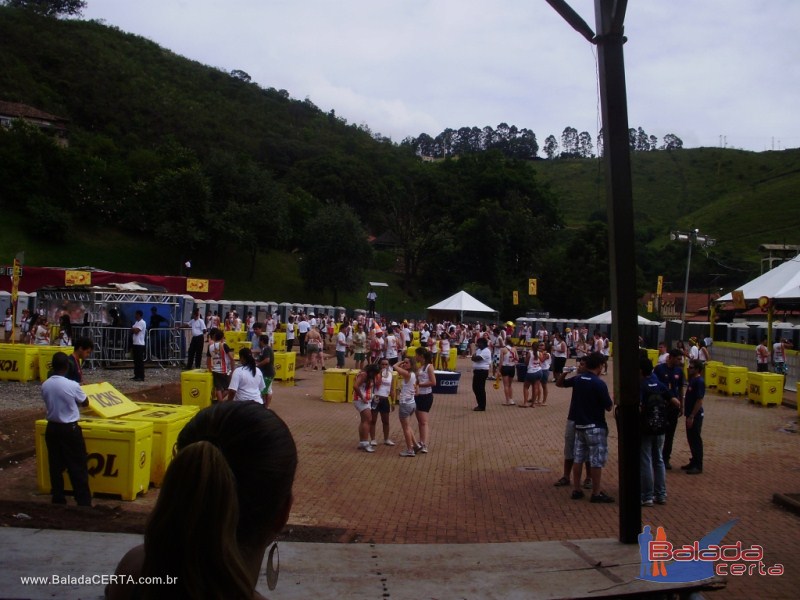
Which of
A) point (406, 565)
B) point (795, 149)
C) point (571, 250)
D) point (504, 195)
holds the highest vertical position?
point (795, 149)

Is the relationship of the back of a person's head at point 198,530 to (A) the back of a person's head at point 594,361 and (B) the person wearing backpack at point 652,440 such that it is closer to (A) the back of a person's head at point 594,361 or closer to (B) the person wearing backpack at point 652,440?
(B) the person wearing backpack at point 652,440

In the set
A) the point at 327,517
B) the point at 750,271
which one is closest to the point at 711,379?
the point at 327,517

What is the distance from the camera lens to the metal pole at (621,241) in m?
6.08

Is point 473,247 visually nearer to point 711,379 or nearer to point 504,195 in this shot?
point 504,195

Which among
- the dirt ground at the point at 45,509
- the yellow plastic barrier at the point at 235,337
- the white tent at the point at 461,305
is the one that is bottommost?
the dirt ground at the point at 45,509

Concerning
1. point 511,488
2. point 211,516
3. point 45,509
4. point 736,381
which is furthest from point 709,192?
point 211,516

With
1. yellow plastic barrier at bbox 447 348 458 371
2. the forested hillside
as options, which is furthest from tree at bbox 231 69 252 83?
yellow plastic barrier at bbox 447 348 458 371

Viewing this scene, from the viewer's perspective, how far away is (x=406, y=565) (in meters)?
5.03

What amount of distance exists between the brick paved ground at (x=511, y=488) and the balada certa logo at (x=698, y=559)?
0.17 metres

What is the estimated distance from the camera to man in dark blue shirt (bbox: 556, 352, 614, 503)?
9.02m

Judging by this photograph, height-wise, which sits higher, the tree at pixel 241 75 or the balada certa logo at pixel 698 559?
the tree at pixel 241 75

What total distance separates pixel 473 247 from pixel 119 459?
200 feet

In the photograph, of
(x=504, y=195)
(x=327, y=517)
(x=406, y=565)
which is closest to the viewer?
(x=406, y=565)

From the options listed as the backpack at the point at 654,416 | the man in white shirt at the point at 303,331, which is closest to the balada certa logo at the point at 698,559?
→ the backpack at the point at 654,416
